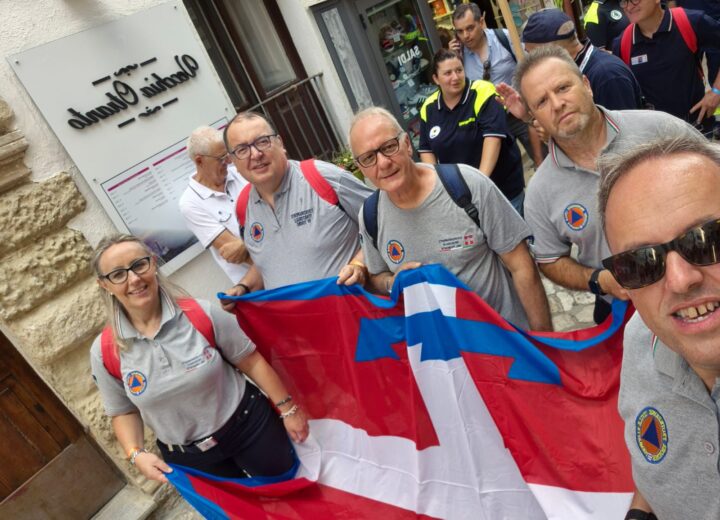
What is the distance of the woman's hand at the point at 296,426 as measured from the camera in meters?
2.71

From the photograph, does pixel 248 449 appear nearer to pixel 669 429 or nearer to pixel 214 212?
pixel 214 212

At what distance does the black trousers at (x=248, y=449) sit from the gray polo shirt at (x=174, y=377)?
0.08 m

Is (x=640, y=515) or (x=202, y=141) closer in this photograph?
(x=640, y=515)

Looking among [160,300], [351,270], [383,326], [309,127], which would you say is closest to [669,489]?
[383,326]

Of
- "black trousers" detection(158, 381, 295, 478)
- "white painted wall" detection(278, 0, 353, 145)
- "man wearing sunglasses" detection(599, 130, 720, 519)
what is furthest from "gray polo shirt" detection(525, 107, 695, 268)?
"white painted wall" detection(278, 0, 353, 145)

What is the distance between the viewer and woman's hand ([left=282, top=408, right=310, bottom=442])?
2705mm

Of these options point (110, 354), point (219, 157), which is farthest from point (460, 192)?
point (219, 157)

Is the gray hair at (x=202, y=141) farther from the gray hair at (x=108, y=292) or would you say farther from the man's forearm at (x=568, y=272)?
the man's forearm at (x=568, y=272)

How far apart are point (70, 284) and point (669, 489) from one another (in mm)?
3331

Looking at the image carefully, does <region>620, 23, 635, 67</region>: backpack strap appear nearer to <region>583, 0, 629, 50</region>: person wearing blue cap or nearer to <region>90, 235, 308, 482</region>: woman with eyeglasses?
<region>583, 0, 629, 50</region>: person wearing blue cap

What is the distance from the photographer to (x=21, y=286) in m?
3.15

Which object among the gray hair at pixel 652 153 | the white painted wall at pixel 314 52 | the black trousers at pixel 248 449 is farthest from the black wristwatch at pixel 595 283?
the white painted wall at pixel 314 52

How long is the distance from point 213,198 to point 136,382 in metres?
1.50

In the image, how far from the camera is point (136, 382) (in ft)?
7.80
